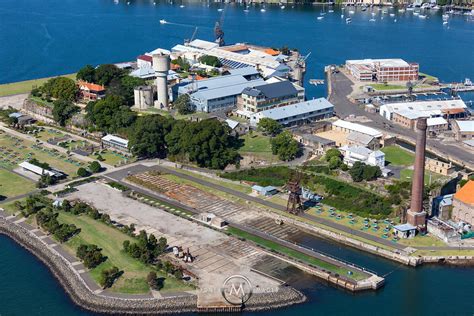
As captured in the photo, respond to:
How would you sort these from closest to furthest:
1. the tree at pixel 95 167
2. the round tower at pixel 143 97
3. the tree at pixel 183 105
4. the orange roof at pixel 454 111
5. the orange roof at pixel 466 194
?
the orange roof at pixel 466 194 → the tree at pixel 95 167 → the tree at pixel 183 105 → the orange roof at pixel 454 111 → the round tower at pixel 143 97

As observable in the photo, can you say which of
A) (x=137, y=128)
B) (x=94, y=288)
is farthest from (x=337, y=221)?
(x=137, y=128)

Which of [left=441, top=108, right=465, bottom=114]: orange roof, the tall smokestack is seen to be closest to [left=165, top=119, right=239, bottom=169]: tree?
the tall smokestack

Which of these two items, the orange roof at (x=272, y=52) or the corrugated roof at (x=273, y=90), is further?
the orange roof at (x=272, y=52)

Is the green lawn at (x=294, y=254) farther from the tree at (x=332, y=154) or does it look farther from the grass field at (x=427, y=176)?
the grass field at (x=427, y=176)

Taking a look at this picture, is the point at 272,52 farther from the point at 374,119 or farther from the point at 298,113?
the point at 298,113

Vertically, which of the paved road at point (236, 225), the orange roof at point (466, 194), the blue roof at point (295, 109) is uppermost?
the blue roof at point (295, 109)

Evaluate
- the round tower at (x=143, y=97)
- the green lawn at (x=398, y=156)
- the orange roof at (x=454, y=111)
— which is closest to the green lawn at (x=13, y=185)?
the round tower at (x=143, y=97)

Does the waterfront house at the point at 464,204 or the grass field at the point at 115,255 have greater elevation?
the waterfront house at the point at 464,204
